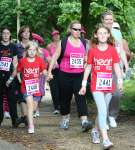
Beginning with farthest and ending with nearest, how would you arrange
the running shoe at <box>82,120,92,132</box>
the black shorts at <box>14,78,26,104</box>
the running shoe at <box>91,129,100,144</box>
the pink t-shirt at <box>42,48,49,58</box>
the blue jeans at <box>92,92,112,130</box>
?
1. the pink t-shirt at <box>42,48,49,58</box>
2. the black shorts at <box>14,78,26,104</box>
3. the running shoe at <box>82,120,92,132</box>
4. the running shoe at <box>91,129,100,144</box>
5. the blue jeans at <box>92,92,112,130</box>

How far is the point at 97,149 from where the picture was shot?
356 inches

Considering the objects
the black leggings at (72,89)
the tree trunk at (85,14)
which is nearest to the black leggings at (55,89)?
the tree trunk at (85,14)

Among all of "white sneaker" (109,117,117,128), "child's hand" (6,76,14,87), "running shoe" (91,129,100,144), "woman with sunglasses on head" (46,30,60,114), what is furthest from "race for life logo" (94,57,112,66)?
"woman with sunglasses on head" (46,30,60,114)

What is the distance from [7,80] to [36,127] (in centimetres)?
103

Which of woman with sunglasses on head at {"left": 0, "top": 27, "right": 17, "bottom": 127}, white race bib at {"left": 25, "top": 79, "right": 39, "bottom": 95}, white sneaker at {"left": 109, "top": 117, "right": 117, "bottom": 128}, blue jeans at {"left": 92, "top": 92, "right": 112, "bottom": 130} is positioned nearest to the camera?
blue jeans at {"left": 92, "top": 92, "right": 112, "bottom": 130}

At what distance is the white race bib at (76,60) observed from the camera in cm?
1060

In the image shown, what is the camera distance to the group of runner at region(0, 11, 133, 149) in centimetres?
935

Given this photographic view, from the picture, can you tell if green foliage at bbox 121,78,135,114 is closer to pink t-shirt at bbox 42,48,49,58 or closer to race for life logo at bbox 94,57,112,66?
pink t-shirt at bbox 42,48,49,58

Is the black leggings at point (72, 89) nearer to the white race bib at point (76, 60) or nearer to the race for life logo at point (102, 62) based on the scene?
the white race bib at point (76, 60)

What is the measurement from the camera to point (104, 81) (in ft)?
30.6

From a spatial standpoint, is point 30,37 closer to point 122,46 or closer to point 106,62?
point 122,46

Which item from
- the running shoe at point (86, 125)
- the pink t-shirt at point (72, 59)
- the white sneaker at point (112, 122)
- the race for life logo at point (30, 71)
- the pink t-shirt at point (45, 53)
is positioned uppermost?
the pink t-shirt at point (72, 59)

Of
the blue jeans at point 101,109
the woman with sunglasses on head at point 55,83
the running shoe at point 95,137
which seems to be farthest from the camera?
the woman with sunglasses on head at point 55,83

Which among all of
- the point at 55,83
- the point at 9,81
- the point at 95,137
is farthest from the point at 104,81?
Answer: the point at 55,83
